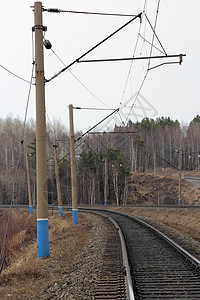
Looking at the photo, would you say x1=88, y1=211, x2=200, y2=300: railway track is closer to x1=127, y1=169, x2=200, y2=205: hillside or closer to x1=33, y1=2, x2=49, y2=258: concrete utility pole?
x1=33, y1=2, x2=49, y2=258: concrete utility pole

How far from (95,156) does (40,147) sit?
204ft

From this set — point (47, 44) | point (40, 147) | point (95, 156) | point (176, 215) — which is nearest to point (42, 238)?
point (40, 147)

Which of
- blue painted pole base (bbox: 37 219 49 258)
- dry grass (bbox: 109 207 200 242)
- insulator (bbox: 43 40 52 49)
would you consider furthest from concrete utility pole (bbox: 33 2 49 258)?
dry grass (bbox: 109 207 200 242)

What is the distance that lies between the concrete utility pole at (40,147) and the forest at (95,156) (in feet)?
141

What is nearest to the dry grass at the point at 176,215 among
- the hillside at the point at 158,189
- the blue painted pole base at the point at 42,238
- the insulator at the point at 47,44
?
the blue painted pole base at the point at 42,238

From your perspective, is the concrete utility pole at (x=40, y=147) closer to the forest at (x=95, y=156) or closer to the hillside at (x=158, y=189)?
the forest at (x=95, y=156)

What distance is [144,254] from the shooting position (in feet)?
32.2

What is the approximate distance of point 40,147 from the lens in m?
11.1

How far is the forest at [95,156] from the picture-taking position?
69750 mm

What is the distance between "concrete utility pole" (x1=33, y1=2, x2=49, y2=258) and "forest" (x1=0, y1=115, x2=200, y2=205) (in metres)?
43.0

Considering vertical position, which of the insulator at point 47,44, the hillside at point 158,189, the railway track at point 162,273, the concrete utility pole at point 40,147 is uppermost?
the insulator at point 47,44

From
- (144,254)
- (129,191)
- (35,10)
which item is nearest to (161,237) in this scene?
(144,254)

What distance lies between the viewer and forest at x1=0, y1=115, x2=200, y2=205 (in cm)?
6975

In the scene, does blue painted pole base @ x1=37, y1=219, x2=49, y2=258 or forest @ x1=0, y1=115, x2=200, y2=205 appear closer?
blue painted pole base @ x1=37, y1=219, x2=49, y2=258
